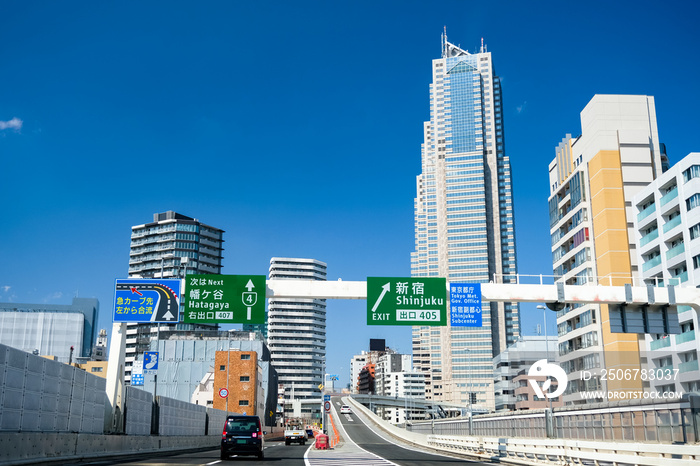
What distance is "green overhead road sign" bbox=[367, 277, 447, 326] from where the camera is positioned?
28.4 metres

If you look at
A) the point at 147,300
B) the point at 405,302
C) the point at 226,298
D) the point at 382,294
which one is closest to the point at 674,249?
the point at 405,302

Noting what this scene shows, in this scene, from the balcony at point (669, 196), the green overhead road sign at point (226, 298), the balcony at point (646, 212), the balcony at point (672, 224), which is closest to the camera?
the green overhead road sign at point (226, 298)

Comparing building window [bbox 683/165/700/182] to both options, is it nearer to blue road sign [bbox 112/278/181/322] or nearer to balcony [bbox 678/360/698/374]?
balcony [bbox 678/360/698/374]

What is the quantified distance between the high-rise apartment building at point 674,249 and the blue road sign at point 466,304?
3747 centimetres

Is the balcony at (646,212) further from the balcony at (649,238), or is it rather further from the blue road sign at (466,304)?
the blue road sign at (466,304)

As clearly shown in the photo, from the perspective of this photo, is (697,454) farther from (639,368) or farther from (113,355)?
(639,368)

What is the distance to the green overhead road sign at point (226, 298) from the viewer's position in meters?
28.1

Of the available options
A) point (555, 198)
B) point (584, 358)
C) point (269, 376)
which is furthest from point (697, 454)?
point (269, 376)

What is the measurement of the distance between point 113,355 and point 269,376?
11733cm

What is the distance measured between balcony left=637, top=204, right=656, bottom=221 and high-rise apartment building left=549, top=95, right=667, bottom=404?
3.51 feet

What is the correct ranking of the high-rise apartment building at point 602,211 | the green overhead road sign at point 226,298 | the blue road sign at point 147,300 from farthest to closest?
the high-rise apartment building at point 602,211, the green overhead road sign at point 226,298, the blue road sign at point 147,300

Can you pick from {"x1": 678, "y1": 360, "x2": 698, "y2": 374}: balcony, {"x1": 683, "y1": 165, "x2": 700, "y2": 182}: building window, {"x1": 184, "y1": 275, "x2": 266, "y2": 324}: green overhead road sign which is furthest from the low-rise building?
{"x1": 184, "y1": 275, "x2": 266, "y2": 324}: green overhead road sign

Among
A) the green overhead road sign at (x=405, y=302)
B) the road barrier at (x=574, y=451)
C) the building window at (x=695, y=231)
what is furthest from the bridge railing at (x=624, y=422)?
the building window at (x=695, y=231)

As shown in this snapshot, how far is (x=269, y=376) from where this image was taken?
142 m
